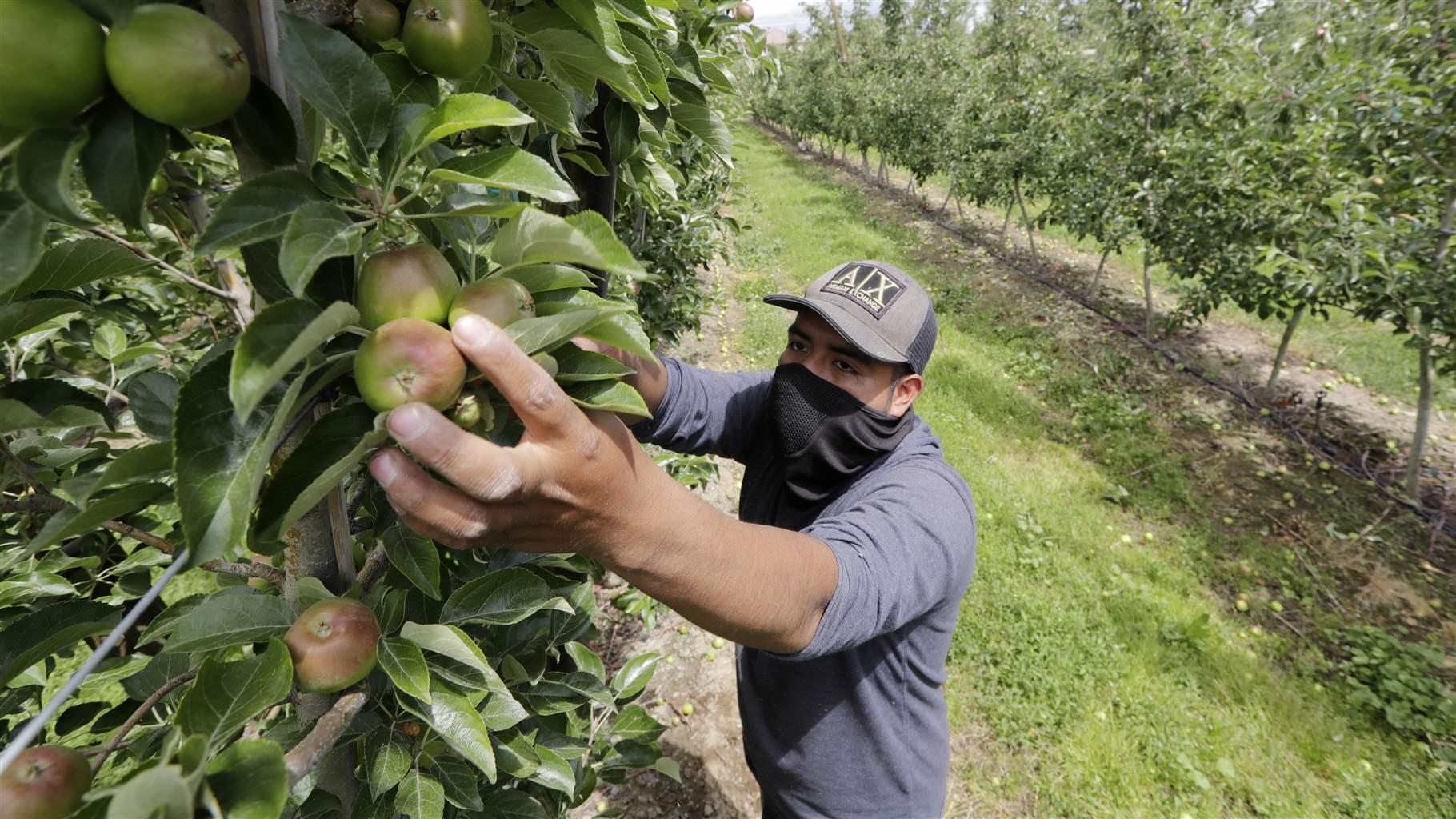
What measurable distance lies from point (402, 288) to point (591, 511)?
0.34m

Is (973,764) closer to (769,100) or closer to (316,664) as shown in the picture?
(316,664)

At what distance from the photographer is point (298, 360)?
1.93 feet

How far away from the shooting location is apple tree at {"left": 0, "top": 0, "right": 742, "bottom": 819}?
560 millimetres

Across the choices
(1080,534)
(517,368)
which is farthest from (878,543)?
(1080,534)

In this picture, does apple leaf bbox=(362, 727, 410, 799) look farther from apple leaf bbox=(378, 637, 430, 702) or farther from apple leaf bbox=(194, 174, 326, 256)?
apple leaf bbox=(194, 174, 326, 256)

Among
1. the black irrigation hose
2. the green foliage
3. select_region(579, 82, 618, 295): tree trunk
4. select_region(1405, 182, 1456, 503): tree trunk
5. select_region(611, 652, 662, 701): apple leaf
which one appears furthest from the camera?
the black irrigation hose

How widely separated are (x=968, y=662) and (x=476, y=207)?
389 centimetres

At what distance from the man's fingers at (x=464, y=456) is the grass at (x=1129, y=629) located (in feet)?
10.5

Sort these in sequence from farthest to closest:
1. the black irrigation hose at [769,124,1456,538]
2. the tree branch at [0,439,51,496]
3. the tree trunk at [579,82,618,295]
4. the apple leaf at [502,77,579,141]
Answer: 1. the black irrigation hose at [769,124,1456,538]
2. the tree trunk at [579,82,618,295]
3. the apple leaf at [502,77,579,141]
4. the tree branch at [0,439,51,496]

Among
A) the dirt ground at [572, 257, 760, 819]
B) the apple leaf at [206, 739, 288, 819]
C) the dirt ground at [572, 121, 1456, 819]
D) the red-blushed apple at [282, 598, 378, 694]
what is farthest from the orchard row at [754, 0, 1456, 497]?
the apple leaf at [206, 739, 288, 819]

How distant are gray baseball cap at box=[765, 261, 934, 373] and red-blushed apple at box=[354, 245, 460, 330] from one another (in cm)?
127

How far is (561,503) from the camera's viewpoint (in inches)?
31.6

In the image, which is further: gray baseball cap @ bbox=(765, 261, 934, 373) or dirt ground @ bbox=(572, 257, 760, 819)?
dirt ground @ bbox=(572, 257, 760, 819)

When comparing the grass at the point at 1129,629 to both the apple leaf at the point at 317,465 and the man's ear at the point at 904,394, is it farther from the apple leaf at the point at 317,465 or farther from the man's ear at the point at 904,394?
the apple leaf at the point at 317,465
